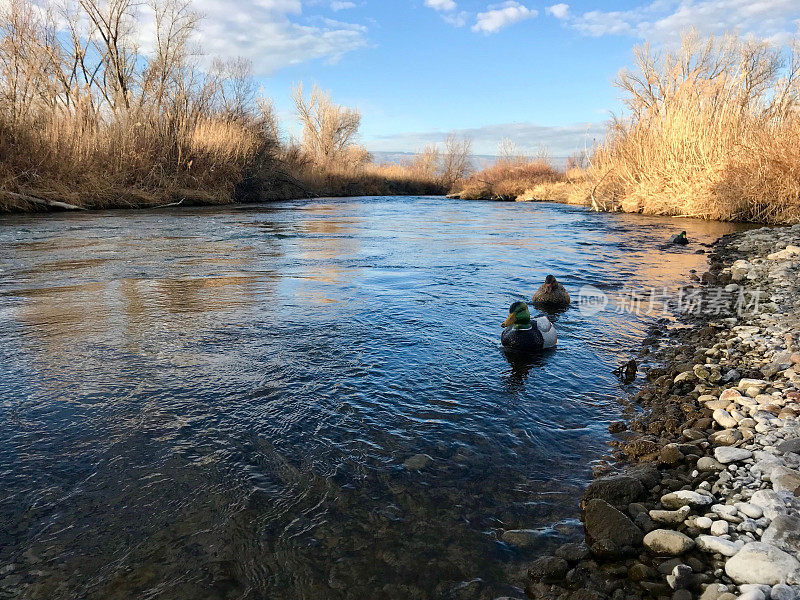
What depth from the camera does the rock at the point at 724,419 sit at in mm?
3242

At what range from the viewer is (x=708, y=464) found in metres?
2.82

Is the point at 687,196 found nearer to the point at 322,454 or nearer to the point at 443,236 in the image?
the point at 443,236

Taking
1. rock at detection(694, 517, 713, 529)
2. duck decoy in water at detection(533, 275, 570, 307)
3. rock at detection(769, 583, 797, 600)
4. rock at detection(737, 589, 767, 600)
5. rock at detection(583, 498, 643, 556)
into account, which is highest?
duck decoy in water at detection(533, 275, 570, 307)

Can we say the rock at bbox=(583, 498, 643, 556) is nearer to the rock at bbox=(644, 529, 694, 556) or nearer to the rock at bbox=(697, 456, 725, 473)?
the rock at bbox=(644, 529, 694, 556)

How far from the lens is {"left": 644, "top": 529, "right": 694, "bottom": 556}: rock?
2.22 metres

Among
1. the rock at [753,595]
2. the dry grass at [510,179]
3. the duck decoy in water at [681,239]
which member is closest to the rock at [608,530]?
the rock at [753,595]

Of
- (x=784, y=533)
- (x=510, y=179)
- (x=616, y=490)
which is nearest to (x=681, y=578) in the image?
(x=784, y=533)

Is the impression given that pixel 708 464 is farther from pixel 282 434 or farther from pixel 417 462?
→ pixel 282 434

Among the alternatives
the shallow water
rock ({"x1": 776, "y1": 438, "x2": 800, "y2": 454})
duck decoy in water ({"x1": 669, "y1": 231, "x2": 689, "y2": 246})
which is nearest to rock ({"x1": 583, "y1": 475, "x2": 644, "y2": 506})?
the shallow water

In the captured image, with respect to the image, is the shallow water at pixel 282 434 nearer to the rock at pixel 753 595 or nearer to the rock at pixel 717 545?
the rock at pixel 717 545

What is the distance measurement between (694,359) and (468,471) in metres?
2.72

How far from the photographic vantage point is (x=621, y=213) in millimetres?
23391

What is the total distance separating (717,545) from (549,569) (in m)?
0.72

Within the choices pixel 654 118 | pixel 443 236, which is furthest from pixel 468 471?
pixel 654 118
